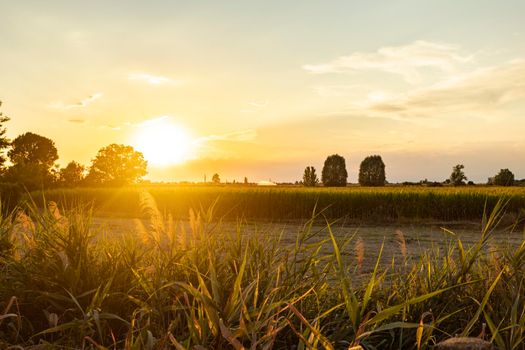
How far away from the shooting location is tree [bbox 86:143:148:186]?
62.3 m

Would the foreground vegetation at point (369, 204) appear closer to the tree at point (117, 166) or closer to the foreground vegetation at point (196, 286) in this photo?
the foreground vegetation at point (196, 286)

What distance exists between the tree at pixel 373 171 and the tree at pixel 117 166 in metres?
33.2

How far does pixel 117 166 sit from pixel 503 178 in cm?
5139

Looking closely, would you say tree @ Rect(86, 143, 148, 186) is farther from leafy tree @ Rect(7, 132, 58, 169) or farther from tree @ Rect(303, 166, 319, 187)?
tree @ Rect(303, 166, 319, 187)

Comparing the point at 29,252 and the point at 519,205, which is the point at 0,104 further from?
the point at 29,252

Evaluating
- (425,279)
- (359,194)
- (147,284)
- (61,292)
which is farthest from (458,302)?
(359,194)

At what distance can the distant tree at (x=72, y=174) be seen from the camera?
56844mm

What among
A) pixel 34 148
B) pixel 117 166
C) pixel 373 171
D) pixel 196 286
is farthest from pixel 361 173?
pixel 196 286

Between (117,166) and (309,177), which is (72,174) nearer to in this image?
(117,166)

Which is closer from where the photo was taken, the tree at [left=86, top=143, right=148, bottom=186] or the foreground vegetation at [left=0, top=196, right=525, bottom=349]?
the foreground vegetation at [left=0, top=196, right=525, bottom=349]

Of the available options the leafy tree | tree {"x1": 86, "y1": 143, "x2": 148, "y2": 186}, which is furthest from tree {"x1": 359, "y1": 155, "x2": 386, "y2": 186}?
the leafy tree

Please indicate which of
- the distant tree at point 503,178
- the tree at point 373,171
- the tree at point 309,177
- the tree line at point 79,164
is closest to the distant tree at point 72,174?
the tree line at point 79,164

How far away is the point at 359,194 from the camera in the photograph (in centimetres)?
2423

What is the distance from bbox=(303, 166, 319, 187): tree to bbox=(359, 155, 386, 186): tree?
29.5 ft
